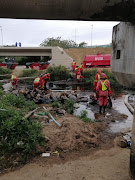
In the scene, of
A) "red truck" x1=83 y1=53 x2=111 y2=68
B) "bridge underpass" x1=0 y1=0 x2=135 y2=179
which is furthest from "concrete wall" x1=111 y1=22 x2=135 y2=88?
"red truck" x1=83 y1=53 x2=111 y2=68

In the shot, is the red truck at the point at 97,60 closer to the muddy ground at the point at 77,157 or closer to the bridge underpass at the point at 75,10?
the muddy ground at the point at 77,157

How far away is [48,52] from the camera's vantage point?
23.0m

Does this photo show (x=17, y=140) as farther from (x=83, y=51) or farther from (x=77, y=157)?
(x=83, y=51)

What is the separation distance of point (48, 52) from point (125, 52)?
2117cm

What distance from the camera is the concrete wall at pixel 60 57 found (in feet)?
69.6

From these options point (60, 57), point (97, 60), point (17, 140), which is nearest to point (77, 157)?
point (17, 140)

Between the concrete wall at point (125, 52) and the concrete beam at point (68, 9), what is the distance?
328mm

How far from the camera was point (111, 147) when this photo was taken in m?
4.45

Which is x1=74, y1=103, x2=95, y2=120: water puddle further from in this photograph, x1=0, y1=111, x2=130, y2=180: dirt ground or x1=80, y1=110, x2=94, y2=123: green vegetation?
x1=0, y1=111, x2=130, y2=180: dirt ground

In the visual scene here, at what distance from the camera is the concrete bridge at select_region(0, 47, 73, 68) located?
69.7 ft

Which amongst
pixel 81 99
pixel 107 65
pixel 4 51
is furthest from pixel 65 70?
pixel 4 51

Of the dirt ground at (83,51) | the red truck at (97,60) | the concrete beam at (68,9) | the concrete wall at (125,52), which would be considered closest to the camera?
the concrete beam at (68,9)

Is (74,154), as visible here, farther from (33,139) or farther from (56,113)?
(56,113)

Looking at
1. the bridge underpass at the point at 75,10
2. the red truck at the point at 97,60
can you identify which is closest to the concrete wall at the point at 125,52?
the bridge underpass at the point at 75,10
